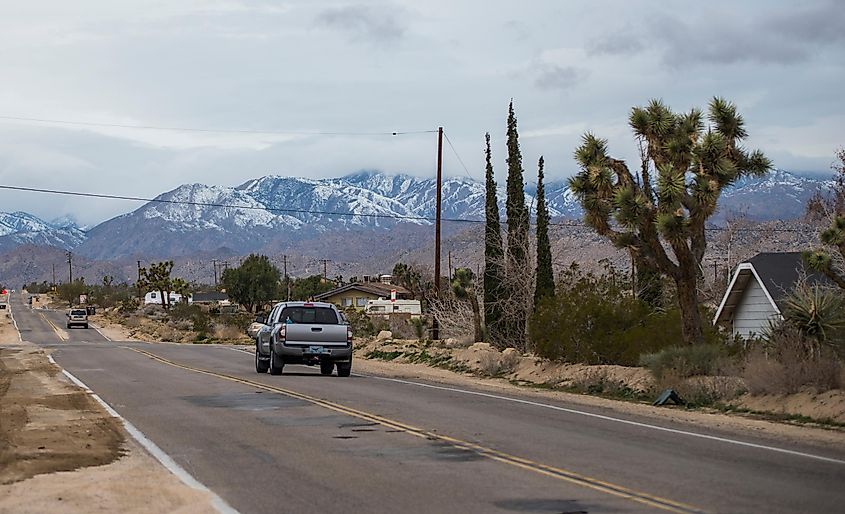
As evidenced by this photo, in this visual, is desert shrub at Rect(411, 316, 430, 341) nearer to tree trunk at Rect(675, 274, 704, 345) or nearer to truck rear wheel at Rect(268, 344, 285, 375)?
truck rear wheel at Rect(268, 344, 285, 375)

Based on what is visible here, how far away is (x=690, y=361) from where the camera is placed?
2309 centimetres

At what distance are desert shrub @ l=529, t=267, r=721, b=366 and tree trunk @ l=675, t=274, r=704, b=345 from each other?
2.80 meters

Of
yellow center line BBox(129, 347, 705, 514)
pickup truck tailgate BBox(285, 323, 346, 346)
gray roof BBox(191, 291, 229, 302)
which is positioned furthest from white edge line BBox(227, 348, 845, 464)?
gray roof BBox(191, 291, 229, 302)

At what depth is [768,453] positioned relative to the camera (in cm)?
1366

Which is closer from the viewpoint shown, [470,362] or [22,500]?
[22,500]

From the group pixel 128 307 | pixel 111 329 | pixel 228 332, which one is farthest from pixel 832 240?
pixel 128 307

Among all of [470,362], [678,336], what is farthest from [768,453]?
[470,362]

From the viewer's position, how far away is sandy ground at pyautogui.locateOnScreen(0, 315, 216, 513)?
1047 cm

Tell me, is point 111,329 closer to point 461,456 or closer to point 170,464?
point 170,464

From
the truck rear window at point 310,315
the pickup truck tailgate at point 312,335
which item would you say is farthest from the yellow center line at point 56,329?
the pickup truck tailgate at point 312,335

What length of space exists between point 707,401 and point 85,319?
3160 inches

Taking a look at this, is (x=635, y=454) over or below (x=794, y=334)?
below

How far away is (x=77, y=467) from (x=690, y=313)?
16.0 meters

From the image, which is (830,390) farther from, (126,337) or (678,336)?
(126,337)
